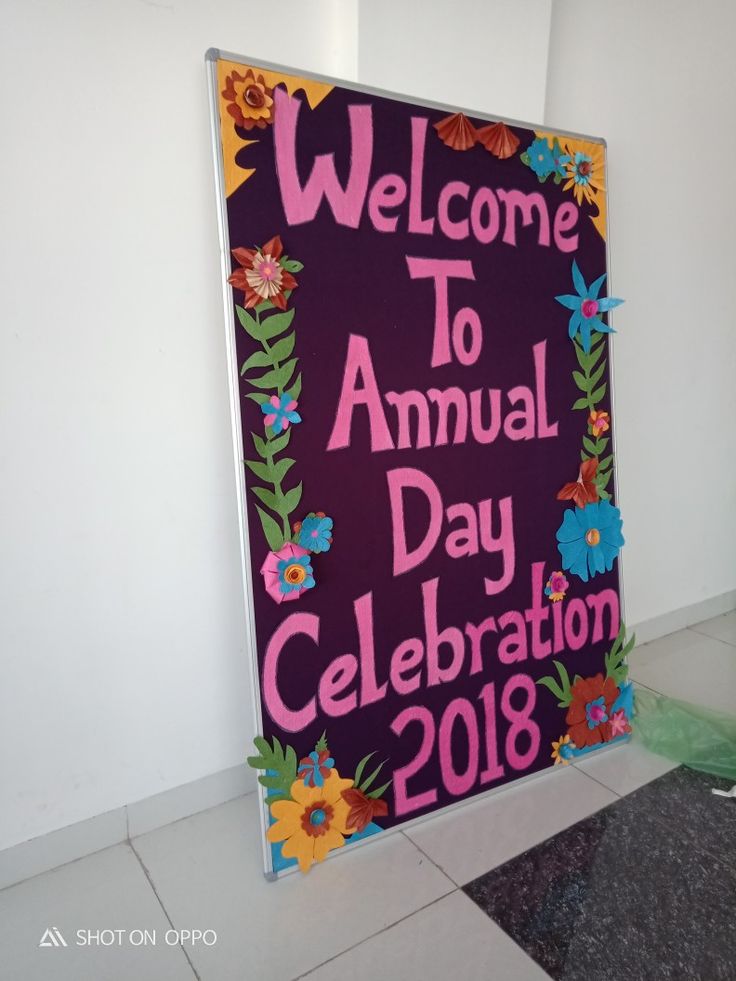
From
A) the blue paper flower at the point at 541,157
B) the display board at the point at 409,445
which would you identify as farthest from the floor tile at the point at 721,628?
the blue paper flower at the point at 541,157

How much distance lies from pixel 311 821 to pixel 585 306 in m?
1.35

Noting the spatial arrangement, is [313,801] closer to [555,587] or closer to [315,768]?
[315,768]

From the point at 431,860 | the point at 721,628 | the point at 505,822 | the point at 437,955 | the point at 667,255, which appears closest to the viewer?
the point at 437,955

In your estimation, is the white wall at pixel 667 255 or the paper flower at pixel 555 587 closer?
the paper flower at pixel 555 587

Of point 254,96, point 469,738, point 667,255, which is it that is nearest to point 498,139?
point 254,96

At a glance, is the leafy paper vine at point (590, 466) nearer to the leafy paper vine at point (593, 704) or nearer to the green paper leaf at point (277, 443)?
the leafy paper vine at point (593, 704)

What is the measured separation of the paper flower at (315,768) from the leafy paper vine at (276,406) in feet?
1.12

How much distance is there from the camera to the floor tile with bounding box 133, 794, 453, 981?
1217 mm

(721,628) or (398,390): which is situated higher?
(398,390)

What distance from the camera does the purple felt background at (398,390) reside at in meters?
1.33

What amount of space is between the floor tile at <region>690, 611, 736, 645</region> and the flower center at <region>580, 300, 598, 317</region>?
1.43 metres

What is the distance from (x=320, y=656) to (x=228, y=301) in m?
0.73

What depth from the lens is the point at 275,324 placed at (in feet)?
4.25

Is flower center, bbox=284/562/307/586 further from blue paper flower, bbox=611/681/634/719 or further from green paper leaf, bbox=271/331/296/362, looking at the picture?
blue paper flower, bbox=611/681/634/719
